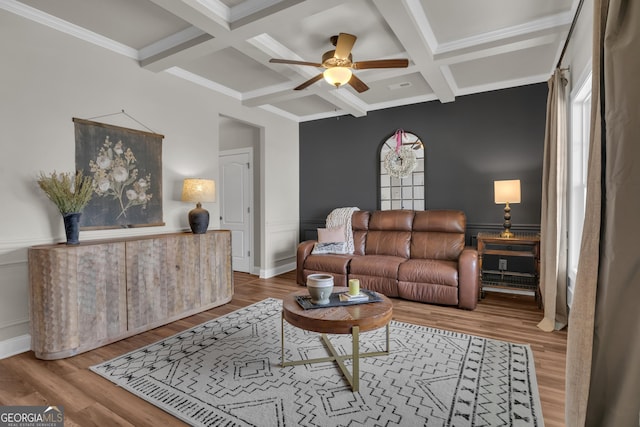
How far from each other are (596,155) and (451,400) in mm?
1578

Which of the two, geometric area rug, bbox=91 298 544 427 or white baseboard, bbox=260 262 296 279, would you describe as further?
white baseboard, bbox=260 262 296 279

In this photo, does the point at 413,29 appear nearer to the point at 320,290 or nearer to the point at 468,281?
the point at 320,290

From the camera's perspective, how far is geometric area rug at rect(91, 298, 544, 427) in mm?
1855

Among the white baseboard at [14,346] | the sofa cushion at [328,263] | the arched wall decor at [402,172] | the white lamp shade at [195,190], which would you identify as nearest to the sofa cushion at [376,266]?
the sofa cushion at [328,263]

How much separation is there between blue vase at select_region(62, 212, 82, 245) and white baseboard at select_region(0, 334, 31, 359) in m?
0.84

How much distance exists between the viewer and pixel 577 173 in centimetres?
308

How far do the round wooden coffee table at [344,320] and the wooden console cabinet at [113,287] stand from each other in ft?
4.99

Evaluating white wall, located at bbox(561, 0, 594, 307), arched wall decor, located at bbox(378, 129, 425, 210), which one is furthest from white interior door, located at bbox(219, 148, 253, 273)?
white wall, located at bbox(561, 0, 594, 307)

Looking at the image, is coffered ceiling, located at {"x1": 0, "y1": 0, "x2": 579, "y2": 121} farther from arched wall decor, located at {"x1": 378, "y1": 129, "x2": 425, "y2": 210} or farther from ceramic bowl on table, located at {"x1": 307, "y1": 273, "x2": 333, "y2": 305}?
ceramic bowl on table, located at {"x1": 307, "y1": 273, "x2": 333, "y2": 305}

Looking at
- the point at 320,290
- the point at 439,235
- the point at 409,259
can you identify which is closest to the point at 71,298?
the point at 320,290

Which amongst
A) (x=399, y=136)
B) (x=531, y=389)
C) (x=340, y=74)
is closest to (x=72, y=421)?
(x=531, y=389)

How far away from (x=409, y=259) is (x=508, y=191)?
4.69 feet

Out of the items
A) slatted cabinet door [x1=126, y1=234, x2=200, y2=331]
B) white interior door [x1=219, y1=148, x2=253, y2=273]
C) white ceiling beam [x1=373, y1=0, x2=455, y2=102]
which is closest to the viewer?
white ceiling beam [x1=373, y1=0, x2=455, y2=102]

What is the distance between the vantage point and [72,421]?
6.00ft
